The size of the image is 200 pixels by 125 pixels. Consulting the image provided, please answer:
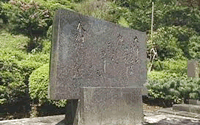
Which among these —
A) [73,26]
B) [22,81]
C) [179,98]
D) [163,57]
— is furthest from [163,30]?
[73,26]

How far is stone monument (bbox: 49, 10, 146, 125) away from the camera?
3.54 meters

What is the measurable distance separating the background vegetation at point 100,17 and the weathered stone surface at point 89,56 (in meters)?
2.38

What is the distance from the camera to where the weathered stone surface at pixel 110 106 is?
373cm

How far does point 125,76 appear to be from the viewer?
4.75m

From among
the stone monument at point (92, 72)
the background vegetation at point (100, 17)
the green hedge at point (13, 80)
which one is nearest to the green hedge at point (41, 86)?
the background vegetation at point (100, 17)

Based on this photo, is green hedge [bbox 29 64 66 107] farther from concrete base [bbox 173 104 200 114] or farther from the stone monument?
concrete base [bbox 173 104 200 114]

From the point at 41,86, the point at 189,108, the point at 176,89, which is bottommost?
the point at 189,108

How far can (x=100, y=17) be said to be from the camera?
539 inches

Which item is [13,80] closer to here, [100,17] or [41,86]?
[41,86]

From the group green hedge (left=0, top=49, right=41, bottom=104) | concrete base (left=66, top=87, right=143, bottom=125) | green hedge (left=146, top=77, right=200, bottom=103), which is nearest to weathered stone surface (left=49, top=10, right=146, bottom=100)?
concrete base (left=66, top=87, right=143, bottom=125)

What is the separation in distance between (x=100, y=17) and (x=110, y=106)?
10.3 meters

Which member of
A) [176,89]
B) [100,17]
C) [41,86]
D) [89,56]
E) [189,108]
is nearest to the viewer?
[89,56]

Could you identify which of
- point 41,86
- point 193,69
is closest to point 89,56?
point 41,86

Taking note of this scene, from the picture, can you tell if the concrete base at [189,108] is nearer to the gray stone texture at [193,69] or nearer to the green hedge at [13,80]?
the gray stone texture at [193,69]
